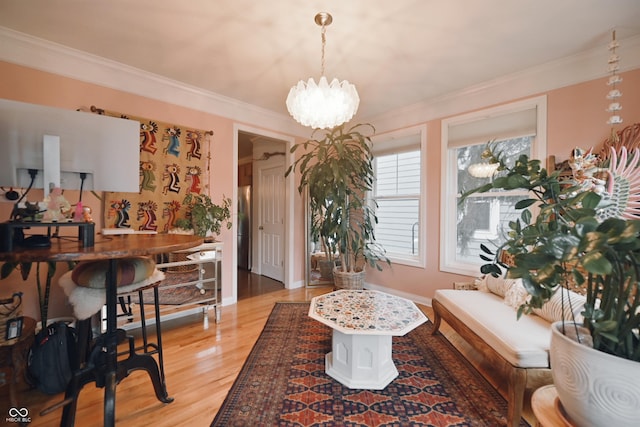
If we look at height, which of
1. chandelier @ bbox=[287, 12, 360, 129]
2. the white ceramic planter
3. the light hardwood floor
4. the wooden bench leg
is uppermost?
chandelier @ bbox=[287, 12, 360, 129]

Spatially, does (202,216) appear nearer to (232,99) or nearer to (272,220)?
(232,99)

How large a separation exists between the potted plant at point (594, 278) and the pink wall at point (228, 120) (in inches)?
88.2

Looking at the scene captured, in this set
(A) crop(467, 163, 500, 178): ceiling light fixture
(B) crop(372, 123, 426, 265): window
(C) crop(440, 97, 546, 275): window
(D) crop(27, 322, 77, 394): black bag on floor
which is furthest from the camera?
(B) crop(372, 123, 426, 265): window

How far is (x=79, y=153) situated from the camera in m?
1.13

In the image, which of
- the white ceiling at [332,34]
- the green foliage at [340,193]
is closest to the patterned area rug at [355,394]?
the green foliage at [340,193]

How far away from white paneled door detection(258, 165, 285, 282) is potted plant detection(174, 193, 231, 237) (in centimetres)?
138

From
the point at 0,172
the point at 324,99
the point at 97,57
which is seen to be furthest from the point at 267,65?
the point at 0,172

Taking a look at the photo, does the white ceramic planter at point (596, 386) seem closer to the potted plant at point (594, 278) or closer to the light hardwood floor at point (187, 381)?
the potted plant at point (594, 278)

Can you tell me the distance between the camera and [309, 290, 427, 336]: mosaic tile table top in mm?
1626

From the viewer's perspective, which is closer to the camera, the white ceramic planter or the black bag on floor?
Answer: the white ceramic planter

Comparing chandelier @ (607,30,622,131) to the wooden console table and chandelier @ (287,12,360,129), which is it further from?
the wooden console table

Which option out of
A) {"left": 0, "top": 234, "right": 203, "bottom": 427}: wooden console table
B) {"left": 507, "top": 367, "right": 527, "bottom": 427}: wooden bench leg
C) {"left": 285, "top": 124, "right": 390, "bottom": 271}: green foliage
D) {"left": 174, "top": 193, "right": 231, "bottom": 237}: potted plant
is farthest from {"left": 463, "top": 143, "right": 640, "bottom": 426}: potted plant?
{"left": 174, "top": 193, "right": 231, "bottom": 237}: potted plant

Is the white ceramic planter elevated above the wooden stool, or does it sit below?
above

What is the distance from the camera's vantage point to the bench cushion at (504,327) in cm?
140
